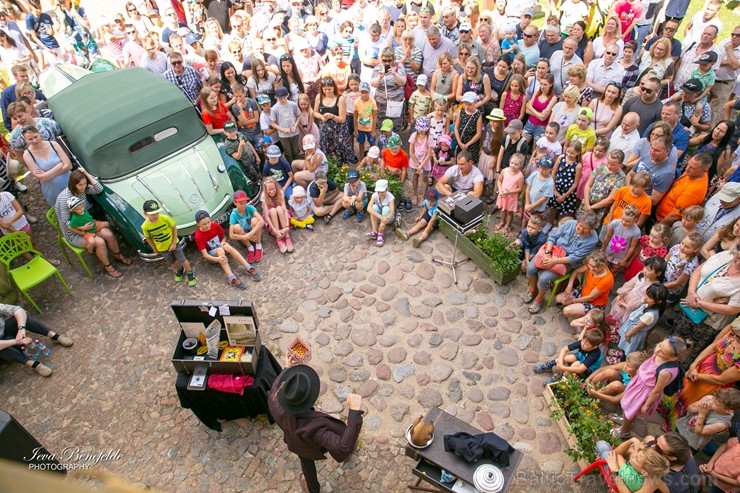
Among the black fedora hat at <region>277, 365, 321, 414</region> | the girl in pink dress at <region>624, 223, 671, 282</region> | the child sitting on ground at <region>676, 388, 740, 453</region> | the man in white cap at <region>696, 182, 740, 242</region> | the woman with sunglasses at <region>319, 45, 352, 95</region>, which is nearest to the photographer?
the black fedora hat at <region>277, 365, 321, 414</region>

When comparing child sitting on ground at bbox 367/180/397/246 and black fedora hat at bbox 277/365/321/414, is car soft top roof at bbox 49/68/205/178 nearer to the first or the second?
child sitting on ground at bbox 367/180/397/246

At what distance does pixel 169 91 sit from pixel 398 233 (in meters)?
Result: 4.67

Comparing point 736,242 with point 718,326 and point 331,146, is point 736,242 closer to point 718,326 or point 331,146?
point 718,326

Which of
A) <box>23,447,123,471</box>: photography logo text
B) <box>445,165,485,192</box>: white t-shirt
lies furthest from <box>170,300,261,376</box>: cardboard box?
<box>445,165,485,192</box>: white t-shirt

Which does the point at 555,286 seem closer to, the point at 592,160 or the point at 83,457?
the point at 592,160

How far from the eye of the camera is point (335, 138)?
366 inches

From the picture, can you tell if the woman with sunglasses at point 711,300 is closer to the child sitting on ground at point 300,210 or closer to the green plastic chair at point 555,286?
the green plastic chair at point 555,286

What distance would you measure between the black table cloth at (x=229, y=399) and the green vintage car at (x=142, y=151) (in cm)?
290

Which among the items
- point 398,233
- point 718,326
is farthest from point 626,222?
point 398,233

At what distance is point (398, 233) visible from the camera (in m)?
8.18

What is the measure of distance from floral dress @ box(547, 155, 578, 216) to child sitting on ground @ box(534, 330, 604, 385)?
2.59 meters

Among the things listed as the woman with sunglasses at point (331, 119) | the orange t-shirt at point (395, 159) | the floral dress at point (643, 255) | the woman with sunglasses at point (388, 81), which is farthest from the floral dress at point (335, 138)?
the floral dress at point (643, 255)

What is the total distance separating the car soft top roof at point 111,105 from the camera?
7523 millimetres

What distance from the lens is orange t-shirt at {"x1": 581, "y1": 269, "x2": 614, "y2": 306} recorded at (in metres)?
6.20
